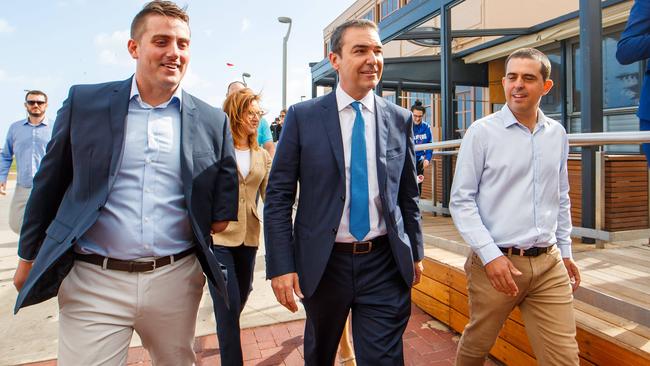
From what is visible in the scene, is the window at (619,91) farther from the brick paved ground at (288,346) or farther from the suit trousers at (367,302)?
the suit trousers at (367,302)

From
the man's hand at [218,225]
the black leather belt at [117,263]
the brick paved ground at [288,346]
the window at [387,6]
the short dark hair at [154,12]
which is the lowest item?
the brick paved ground at [288,346]

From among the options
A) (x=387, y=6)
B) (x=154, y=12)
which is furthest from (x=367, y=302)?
(x=387, y=6)

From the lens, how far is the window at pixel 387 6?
70.0 feet

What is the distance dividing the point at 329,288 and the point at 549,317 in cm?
97

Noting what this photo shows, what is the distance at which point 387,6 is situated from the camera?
2225cm

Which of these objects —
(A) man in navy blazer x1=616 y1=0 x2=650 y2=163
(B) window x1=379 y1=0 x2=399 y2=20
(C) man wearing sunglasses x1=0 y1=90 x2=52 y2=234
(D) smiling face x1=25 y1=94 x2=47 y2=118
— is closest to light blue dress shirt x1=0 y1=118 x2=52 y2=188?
(C) man wearing sunglasses x1=0 y1=90 x2=52 y2=234

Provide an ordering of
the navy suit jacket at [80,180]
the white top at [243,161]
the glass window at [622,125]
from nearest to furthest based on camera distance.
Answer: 1. the navy suit jacket at [80,180]
2. the white top at [243,161]
3. the glass window at [622,125]

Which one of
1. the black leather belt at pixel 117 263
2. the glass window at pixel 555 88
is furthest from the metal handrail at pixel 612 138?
the glass window at pixel 555 88

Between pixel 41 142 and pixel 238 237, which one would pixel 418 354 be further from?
pixel 41 142

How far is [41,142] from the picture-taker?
529 centimetres

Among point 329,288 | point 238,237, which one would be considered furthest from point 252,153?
point 329,288

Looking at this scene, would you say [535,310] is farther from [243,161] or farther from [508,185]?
[243,161]

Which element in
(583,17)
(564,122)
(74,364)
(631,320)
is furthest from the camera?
(564,122)

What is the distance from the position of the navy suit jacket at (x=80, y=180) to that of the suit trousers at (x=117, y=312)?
9 centimetres
